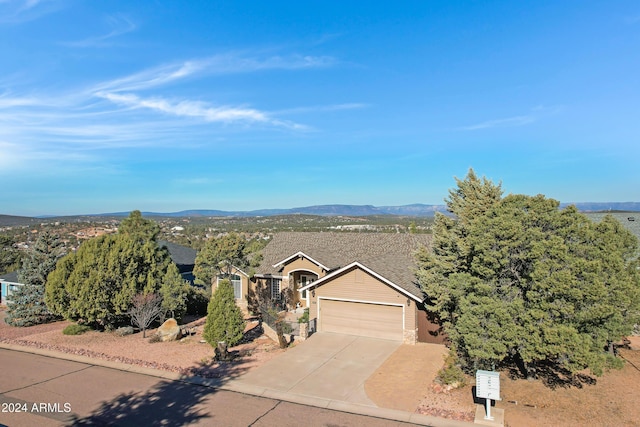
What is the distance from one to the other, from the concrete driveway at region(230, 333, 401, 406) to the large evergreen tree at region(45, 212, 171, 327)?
1018 cm

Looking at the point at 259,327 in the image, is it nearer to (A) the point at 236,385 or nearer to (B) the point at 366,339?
(B) the point at 366,339

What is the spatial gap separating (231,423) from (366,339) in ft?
32.4

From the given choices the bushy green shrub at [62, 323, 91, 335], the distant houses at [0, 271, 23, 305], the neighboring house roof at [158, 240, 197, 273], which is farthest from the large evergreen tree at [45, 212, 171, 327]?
the distant houses at [0, 271, 23, 305]

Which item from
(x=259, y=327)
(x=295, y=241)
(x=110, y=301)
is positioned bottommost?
(x=259, y=327)

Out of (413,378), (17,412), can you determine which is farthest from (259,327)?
(17,412)

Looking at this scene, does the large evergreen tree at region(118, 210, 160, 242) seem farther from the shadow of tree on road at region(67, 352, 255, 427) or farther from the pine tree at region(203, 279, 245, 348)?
the shadow of tree on road at region(67, 352, 255, 427)

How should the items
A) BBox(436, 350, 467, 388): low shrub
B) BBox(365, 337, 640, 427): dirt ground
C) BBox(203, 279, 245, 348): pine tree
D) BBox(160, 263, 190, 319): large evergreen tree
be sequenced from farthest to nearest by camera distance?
BBox(160, 263, 190, 319): large evergreen tree, BBox(203, 279, 245, 348): pine tree, BBox(436, 350, 467, 388): low shrub, BBox(365, 337, 640, 427): dirt ground

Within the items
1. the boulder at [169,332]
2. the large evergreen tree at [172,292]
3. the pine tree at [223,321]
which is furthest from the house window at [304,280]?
the boulder at [169,332]

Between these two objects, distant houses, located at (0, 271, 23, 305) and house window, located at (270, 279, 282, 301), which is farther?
distant houses, located at (0, 271, 23, 305)

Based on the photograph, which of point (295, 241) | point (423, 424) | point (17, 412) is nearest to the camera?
point (423, 424)

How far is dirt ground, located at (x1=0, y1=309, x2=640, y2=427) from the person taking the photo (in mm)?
11734

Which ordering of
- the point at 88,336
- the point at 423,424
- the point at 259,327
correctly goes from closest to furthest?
1. the point at 423,424
2. the point at 88,336
3. the point at 259,327

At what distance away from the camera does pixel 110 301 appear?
21.7 metres

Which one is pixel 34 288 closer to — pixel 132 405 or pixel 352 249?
pixel 132 405
